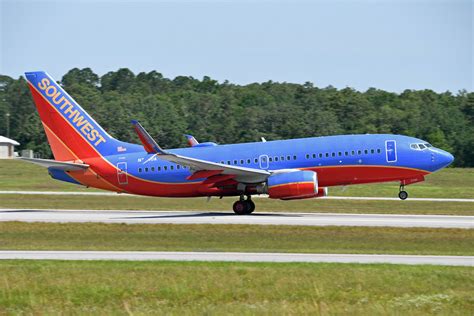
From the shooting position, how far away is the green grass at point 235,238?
29344mm

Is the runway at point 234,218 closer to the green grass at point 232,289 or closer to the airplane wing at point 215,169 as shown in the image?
the airplane wing at point 215,169

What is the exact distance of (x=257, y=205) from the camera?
49.2 m

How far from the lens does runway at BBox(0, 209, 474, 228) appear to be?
3766 cm

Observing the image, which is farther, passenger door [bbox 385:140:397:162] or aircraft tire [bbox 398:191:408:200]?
aircraft tire [bbox 398:191:408:200]

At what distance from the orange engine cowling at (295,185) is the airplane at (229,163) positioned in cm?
5


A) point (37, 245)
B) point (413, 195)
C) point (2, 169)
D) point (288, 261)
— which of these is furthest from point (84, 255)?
point (2, 169)

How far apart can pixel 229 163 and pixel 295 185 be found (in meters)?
4.14

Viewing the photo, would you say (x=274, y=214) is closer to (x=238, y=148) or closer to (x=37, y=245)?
(x=238, y=148)

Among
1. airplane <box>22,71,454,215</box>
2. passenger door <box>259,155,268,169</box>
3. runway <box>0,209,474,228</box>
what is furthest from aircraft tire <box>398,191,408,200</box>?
passenger door <box>259,155,268,169</box>

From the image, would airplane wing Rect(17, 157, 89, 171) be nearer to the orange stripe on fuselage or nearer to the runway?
the orange stripe on fuselage

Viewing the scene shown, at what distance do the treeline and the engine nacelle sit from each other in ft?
178

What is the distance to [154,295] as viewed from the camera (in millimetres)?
20078

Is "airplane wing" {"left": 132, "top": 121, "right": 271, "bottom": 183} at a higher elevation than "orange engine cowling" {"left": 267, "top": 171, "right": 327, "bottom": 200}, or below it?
higher

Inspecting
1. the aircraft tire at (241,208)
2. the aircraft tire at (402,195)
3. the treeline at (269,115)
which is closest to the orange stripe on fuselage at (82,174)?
the aircraft tire at (241,208)
